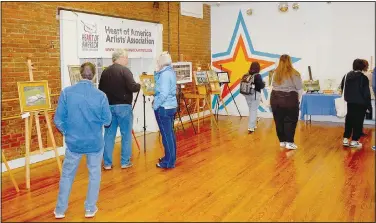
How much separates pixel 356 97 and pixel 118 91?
3.65 m

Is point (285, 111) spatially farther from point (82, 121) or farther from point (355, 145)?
point (82, 121)

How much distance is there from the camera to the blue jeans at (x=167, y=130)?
5191mm

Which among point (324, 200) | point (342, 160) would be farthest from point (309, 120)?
point (324, 200)

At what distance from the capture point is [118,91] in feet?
17.1

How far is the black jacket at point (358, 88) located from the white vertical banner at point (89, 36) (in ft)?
12.9

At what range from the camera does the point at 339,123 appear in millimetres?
9281

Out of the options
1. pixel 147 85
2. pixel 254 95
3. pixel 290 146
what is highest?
pixel 147 85

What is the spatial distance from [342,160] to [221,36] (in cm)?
547

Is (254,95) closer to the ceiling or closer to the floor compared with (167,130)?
closer to the ceiling

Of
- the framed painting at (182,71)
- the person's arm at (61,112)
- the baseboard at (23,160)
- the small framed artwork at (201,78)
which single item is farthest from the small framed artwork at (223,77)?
the person's arm at (61,112)

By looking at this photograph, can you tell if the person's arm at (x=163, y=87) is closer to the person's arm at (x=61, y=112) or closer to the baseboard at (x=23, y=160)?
the person's arm at (x=61, y=112)

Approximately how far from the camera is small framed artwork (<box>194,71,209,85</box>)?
8648 millimetres

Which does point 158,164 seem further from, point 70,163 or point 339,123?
point 339,123

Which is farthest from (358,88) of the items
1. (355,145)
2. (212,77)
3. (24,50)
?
(24,50)
